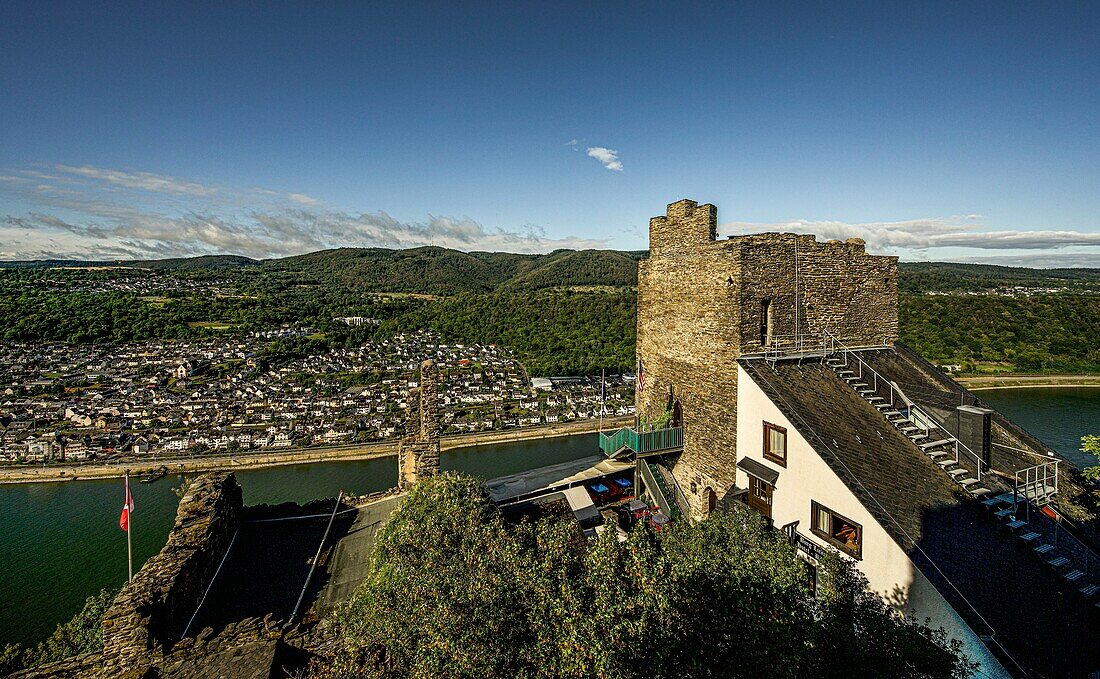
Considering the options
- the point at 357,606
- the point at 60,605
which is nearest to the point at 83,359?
the point at 60,605

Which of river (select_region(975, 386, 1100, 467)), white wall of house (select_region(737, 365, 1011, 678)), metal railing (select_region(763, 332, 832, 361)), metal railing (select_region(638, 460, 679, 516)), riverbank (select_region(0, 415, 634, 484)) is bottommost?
riverbank (select_region(0, 415, 634, 484))

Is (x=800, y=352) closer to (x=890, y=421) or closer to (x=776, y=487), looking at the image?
(x=890, y=421)

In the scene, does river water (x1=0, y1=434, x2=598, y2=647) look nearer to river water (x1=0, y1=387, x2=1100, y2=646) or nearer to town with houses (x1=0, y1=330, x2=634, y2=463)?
river water (x1=0, y1=387, x2=1100, y2=646)

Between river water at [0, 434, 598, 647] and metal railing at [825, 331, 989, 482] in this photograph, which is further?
river water at [0, 434, 598, 647]

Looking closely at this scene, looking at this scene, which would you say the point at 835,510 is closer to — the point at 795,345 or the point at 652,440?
the point at 795,345

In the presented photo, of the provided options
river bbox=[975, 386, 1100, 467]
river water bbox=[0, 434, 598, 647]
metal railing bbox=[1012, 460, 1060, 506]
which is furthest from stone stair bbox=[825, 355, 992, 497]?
river bbox=[975, 386, 1100, 467]

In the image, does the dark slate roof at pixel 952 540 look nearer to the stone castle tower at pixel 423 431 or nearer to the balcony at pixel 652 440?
the balcony at pixel 652 440
